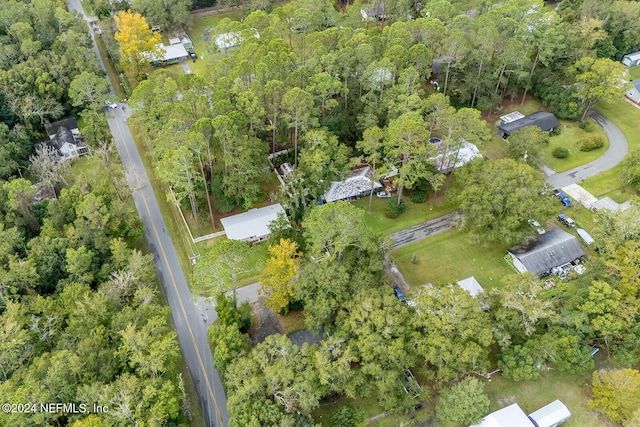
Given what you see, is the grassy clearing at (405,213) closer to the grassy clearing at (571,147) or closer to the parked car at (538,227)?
the parked car at (538,227)

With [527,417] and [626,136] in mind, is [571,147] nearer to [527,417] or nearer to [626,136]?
[626,136]

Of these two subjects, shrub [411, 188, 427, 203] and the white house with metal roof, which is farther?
shrub [411, 188, 427, 203]

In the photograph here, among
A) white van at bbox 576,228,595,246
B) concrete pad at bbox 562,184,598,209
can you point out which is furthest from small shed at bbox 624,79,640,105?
white van at bbox 576,228,595,246

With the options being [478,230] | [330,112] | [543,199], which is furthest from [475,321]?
[330,112]

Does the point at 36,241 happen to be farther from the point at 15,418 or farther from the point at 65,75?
the point at 65,75

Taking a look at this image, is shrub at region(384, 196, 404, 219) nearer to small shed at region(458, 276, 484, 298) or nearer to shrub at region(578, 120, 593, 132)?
small shed at region(458, 276, 484, 298)

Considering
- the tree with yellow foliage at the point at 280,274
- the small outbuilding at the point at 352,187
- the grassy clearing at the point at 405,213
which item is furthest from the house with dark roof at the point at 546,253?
the tree with yellow foliage at the point at 280,274

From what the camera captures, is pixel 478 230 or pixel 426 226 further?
pixel 426 226
